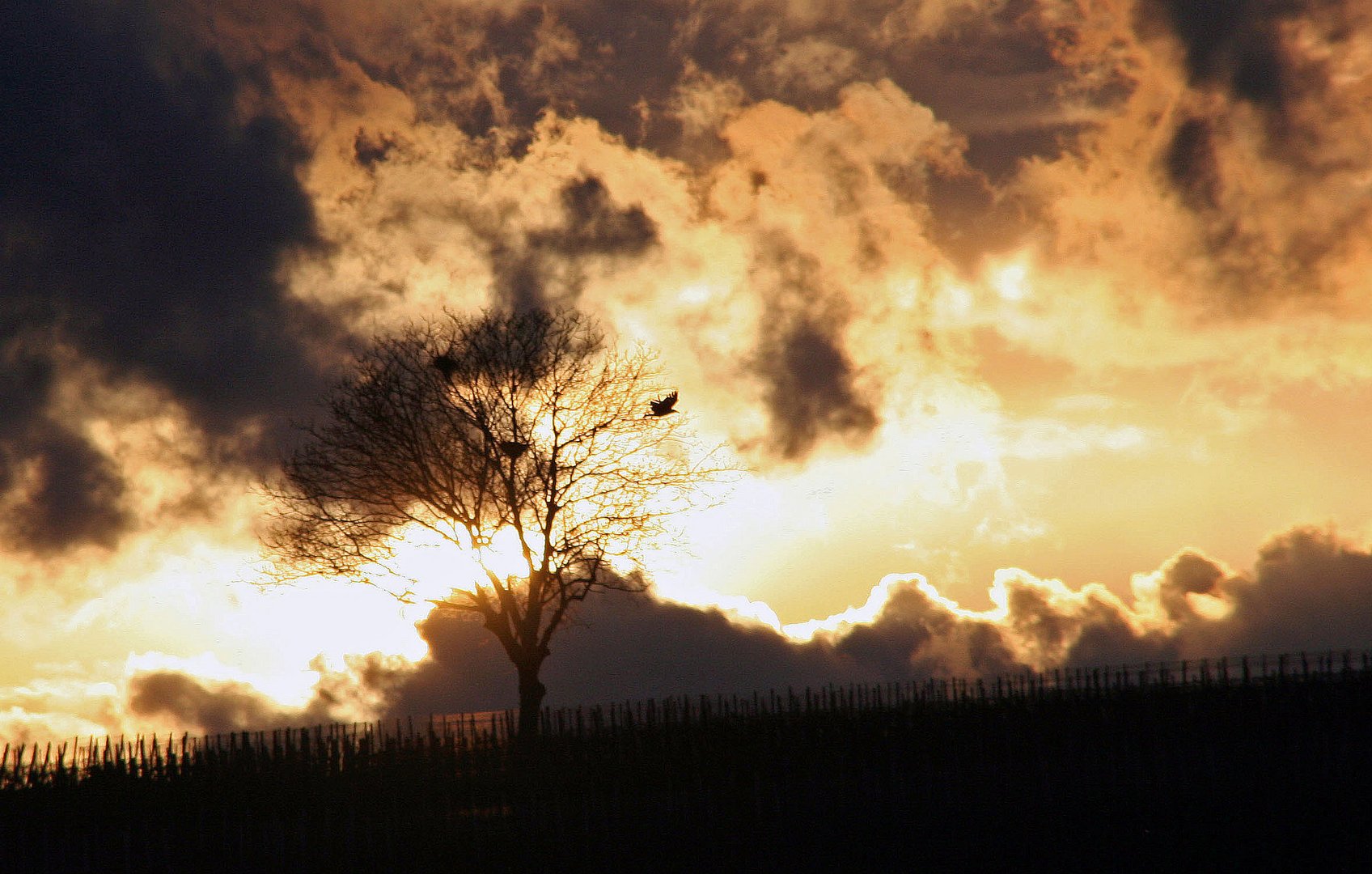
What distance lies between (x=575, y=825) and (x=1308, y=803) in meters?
11.0

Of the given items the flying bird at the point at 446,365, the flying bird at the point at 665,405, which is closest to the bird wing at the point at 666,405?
the flying bird at the point at 665,405

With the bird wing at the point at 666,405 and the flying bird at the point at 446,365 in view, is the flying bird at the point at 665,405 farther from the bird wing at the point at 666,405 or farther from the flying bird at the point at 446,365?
the flying bird at the point at 446,365

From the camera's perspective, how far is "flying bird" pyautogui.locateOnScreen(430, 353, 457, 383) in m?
31.2

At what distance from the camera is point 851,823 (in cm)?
1783

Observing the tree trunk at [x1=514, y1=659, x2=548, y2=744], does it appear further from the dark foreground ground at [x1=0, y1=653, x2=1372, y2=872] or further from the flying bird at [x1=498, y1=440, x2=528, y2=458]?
the flying bird at [x1=498, y1=440, x2=528, y2=458]

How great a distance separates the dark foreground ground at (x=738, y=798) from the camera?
16688mm

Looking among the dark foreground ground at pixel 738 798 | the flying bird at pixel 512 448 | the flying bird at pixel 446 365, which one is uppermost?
the flying bird at pixel 446 365

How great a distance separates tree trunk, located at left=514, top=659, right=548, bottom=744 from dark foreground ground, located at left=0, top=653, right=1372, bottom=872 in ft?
5.04

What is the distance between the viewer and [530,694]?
102 ft

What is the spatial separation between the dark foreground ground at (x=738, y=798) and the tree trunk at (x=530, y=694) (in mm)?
1536

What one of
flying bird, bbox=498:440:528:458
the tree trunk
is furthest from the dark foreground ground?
flying bird, bbox=498:440:528:458

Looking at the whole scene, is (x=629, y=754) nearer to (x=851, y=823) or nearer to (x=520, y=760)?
(x=520, y=760)

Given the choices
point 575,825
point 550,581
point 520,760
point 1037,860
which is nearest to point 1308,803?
point 1037,860

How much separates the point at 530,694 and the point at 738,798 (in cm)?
1411
